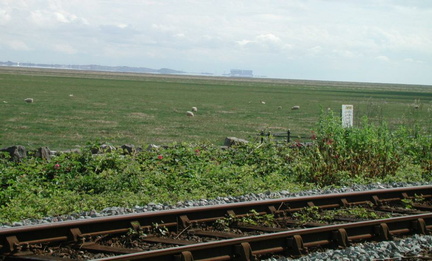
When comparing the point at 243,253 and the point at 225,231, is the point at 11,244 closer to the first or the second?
the point at 243,253

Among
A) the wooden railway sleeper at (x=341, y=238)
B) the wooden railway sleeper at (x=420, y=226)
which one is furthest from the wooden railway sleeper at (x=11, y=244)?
the wooden railway sleeper at (x=420, y=226)

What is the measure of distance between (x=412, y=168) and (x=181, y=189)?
19.9 feet

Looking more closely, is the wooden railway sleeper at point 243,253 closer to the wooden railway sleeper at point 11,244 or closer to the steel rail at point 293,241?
the steel rail at point 293,241

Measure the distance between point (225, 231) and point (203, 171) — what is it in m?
4.90

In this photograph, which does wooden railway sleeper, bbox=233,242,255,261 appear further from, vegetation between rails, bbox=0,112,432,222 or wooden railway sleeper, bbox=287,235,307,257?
vegetation between rails, bbox=0,112,432,222

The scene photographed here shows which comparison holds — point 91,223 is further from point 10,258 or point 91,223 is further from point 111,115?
point 111,115

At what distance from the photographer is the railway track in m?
6.60

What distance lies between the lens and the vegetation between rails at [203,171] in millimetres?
10008

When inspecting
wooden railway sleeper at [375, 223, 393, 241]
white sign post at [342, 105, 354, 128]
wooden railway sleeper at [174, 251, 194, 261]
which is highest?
white sign post at [342, 105, 354, 128]

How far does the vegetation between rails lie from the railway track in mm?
1737

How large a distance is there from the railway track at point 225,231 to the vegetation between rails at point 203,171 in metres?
1.74

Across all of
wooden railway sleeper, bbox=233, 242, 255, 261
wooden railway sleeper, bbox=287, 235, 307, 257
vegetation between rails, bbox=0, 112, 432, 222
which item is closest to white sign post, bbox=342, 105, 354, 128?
vegetation between rails, bbox=0, 112, 432, 222

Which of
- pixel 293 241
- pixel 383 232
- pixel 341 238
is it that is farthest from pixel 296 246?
pixel 383 232

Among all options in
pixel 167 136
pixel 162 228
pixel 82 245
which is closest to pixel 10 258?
pixel 82 245
